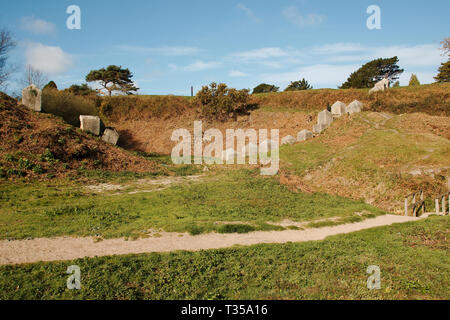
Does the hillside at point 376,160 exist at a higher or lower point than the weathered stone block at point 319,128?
lower

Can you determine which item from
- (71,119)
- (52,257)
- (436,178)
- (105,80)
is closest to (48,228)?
(52,257)

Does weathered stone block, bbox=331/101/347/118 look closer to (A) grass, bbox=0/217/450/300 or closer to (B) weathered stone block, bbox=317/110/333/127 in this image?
(B) weathered stone block, bbox=317/110/333/127

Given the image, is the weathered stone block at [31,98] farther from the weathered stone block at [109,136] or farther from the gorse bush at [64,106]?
the weathered stone block at [109,136]

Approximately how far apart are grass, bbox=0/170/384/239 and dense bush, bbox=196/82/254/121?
2076 cm

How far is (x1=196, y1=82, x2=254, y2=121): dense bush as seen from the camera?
36.8 metres

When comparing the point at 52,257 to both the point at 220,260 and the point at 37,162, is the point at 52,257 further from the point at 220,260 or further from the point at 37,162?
the point at 37,162

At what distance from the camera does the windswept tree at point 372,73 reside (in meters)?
45.4

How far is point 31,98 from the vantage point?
2334 cm

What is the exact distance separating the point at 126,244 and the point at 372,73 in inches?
1995

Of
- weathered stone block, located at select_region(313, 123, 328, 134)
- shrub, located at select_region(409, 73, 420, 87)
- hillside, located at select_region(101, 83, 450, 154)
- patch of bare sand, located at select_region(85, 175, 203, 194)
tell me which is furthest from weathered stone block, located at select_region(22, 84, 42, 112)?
shrub, located at select_region(409, 73, 420, 87)

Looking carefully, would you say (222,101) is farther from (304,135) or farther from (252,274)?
(252,274)

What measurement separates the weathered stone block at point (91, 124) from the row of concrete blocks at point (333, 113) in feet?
64.1

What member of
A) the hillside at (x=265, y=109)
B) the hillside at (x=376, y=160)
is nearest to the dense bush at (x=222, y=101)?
the hillside at (x=265, y=109)

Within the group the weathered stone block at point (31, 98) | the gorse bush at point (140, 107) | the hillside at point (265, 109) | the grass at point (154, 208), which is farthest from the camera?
the gorse bush at point (140, 107)
